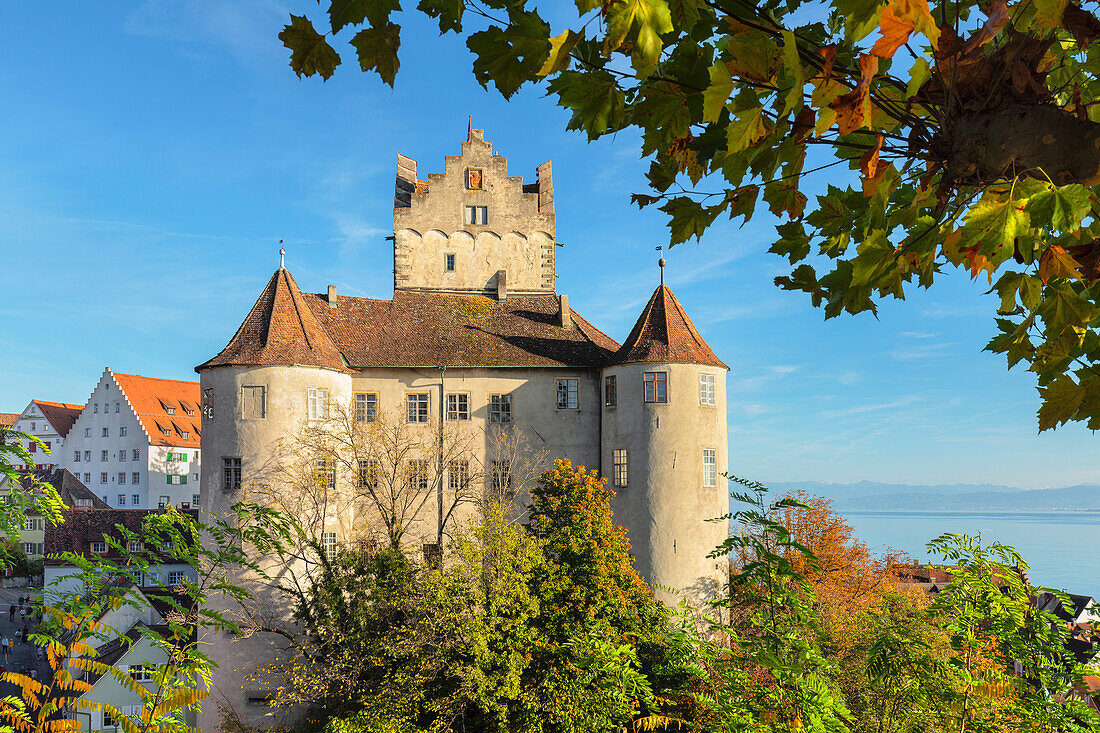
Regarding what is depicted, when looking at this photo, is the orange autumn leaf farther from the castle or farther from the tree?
the castle

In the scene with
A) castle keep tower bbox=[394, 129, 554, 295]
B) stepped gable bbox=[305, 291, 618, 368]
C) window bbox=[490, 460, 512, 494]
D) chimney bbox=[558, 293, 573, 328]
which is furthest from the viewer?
castle keep tower bbox=[394, 129, 554, 295]

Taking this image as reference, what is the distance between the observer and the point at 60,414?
6328 centimetres

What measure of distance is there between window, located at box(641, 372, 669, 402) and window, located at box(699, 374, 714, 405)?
130cm

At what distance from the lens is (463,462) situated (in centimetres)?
2456

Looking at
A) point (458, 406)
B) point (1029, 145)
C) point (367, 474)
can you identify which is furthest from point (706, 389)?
point (1029, 145)

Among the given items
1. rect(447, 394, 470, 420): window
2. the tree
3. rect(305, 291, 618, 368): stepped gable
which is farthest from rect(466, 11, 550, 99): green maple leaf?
rect(447, 394, 470, 420): window

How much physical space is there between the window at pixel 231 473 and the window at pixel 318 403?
2.91 m

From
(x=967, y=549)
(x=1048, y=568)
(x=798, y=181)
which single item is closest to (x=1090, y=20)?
(x=798, y=181)

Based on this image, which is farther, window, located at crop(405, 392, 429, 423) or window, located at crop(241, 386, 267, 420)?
window, located at crop(405, 392, 429, 423)

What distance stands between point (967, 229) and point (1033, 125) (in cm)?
31

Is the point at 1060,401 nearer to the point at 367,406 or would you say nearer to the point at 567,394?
the point at 567,394

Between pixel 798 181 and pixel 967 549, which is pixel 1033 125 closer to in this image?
pixel 798 181

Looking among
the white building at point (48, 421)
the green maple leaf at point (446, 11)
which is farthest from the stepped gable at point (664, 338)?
the white building at point (48, 421)

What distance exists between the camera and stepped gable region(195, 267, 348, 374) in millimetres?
22969
